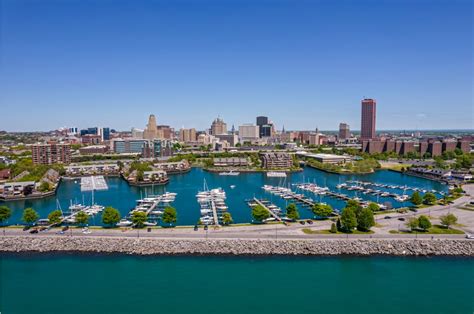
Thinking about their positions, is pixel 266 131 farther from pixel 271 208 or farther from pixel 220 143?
pixel 271 208

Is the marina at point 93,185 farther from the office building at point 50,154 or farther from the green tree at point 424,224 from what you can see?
the green tree at point 424,224

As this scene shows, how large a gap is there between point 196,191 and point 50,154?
24.8m

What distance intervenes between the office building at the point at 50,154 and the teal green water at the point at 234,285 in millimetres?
31683

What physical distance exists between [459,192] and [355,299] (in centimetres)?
1721

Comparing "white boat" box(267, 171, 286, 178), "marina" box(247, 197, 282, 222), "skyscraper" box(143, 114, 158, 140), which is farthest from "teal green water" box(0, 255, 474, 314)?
"skyscraper" box(143, 114, 158, 140)

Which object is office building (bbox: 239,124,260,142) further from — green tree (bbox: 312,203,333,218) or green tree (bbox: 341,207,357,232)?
green tree (bbox: 341,207,357,232)

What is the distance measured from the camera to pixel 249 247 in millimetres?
13945

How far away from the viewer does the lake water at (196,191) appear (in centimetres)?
2097

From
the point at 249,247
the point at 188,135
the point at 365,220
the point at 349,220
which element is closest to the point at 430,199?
the point at 365,220

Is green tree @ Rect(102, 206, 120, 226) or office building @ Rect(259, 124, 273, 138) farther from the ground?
office building @ Rect(259, 124, 273, 138)

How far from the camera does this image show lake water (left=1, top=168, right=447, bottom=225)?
68.8ft

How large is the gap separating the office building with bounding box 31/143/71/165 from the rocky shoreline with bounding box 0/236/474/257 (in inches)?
1202

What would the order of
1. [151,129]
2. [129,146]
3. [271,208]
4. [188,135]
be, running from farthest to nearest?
[188,135] < [151,129] < [129,146] < [271,208]

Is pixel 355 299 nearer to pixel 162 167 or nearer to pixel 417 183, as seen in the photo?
pixel 417 183
